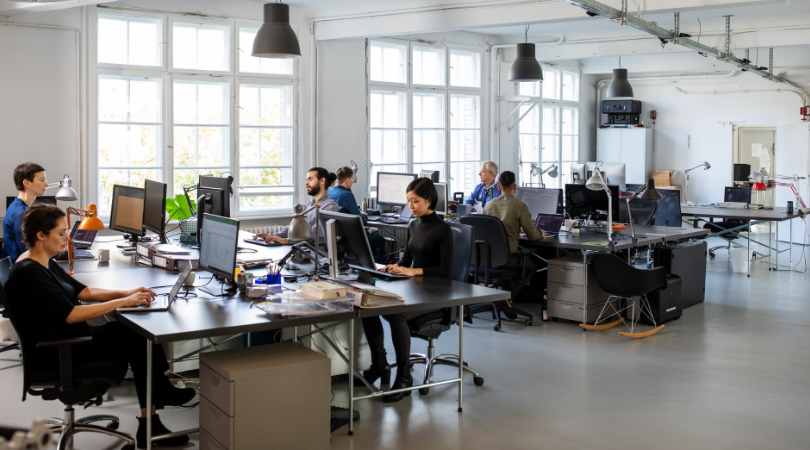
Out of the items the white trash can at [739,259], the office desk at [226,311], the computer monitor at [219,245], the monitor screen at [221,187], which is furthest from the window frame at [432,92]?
the computer monitor at [219,245]

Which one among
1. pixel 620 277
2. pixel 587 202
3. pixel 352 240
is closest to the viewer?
pixel 352 240

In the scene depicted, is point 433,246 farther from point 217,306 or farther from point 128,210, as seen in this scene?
point 128,210

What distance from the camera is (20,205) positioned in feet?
18.0

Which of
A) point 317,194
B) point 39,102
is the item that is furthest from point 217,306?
point 39,102

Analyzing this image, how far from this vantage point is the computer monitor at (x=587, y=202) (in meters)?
7.59

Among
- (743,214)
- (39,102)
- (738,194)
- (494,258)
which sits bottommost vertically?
(494,258)

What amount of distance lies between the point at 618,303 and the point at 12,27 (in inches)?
216

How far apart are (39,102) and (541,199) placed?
176 inches

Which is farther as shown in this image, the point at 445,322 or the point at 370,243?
the point at 370,243

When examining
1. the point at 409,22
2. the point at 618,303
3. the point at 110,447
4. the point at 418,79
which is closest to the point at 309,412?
the point at 110,447

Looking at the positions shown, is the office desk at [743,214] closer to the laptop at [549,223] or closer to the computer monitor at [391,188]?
the laptop at [549,223]

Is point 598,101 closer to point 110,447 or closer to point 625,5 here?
point 625,5

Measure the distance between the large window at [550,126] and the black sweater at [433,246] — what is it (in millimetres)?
7157

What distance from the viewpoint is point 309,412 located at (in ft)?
12.5
